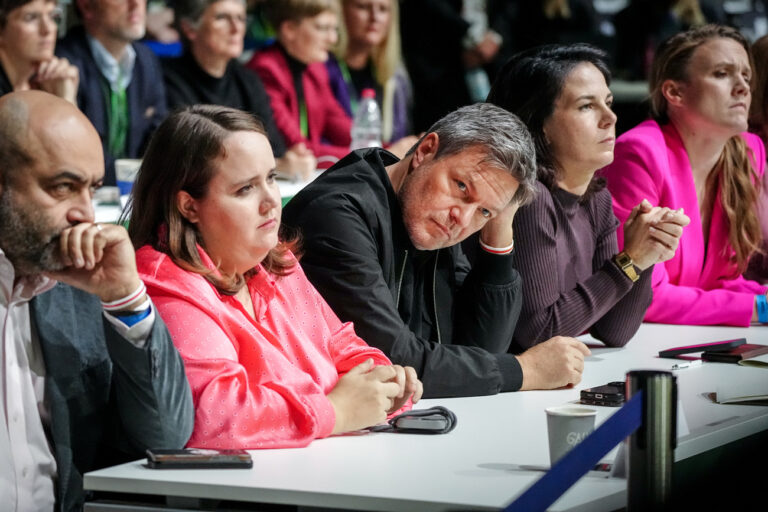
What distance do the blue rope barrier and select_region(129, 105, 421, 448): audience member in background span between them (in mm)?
525

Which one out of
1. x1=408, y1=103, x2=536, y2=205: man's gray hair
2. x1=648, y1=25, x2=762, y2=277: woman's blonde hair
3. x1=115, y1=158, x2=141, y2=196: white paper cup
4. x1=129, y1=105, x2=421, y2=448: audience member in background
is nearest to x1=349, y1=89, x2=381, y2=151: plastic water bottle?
x1=115, y1=158, x2=141, y2=196: white paper cup

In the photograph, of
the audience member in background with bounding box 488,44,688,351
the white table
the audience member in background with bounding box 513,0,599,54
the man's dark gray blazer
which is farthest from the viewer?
the audience member in background with bounding box 513,0,599,54

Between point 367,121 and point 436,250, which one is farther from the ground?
point 367,121

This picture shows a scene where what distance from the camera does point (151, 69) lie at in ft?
16.9

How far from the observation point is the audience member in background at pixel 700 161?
3.47 meters

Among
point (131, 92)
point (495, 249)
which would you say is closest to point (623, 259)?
point (495, 249)

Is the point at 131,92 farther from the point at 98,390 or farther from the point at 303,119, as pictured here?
the point at 98,390

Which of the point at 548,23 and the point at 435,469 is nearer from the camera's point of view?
the point at 435,469

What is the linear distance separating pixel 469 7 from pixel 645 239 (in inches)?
181

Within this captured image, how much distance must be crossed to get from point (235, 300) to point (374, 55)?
14.2 ft

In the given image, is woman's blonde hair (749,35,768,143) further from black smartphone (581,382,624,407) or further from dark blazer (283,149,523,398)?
black smartphone (581,382,624,407)

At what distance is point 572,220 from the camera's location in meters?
3.10

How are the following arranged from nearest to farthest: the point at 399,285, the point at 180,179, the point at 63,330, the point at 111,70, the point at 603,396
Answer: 1. the point at 63,330
2. the point at 180,179
3. the point at 603,396
4. the point at 399,285
5. the point at 111,70

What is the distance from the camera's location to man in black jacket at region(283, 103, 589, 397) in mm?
2395
